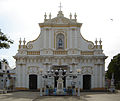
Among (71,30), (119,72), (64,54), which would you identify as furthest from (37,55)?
(119,72)

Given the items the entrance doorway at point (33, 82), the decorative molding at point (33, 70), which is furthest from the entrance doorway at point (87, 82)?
the entrance doorway at point (33, 82)

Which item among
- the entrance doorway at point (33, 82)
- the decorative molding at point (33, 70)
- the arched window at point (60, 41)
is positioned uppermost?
the arched window at point (60, 41)

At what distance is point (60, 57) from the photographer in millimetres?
42094

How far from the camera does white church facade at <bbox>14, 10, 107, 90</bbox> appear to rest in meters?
42.0

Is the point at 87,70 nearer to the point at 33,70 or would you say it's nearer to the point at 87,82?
the point at 87,82

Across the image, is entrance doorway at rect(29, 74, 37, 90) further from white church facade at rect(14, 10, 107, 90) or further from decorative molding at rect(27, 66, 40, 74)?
decorative molding at rect(27, 66, 40, 74)

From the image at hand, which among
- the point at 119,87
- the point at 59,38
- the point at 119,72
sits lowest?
the point at 119,87

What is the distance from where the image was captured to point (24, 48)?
43.0 m

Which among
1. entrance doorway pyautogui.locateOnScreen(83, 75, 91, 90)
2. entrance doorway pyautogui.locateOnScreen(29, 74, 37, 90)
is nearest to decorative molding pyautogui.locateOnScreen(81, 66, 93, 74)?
entrance doorway pyautogui.locateOnScreen(83, 75, 91, 90)

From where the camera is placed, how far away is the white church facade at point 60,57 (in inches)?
1654

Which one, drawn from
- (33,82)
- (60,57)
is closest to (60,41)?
(60,57)

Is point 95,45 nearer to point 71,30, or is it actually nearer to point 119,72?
point 71,30

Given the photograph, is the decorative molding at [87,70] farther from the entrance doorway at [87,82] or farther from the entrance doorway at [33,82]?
the entrance doorway at [33,82]

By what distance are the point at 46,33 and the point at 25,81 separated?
8970 millimetres
